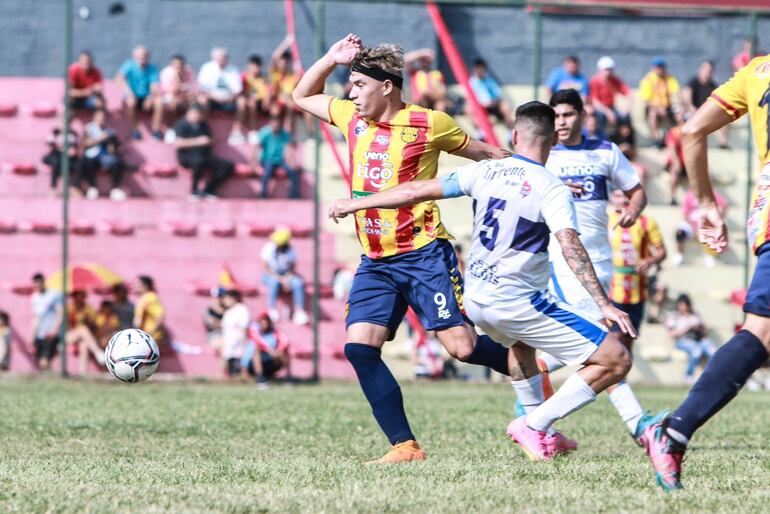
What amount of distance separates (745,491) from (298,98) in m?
4.03

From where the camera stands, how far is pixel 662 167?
22062 millimetres

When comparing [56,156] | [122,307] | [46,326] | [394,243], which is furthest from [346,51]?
[56,156]

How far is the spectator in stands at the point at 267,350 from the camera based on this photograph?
18812mm

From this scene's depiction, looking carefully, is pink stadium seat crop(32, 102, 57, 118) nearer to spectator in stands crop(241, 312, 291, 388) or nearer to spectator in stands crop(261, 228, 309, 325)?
spectator in stands crop(261, 228, 309, 325)

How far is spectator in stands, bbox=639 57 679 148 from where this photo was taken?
22.5 m

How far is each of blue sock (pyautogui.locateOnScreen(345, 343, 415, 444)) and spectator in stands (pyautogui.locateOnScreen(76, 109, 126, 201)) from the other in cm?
1416

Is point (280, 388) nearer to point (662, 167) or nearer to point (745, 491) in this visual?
point (662, 167)

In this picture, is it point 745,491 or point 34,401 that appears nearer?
point 745,491

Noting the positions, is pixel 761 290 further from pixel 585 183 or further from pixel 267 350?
pixel 267 350

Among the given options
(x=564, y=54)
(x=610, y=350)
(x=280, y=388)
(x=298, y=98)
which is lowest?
(x=280, y=388)

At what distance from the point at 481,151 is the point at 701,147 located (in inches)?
87.9

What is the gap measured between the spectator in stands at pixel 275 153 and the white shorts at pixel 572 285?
12437mm

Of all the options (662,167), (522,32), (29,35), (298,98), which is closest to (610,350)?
(298,98)

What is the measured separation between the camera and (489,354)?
833cm
